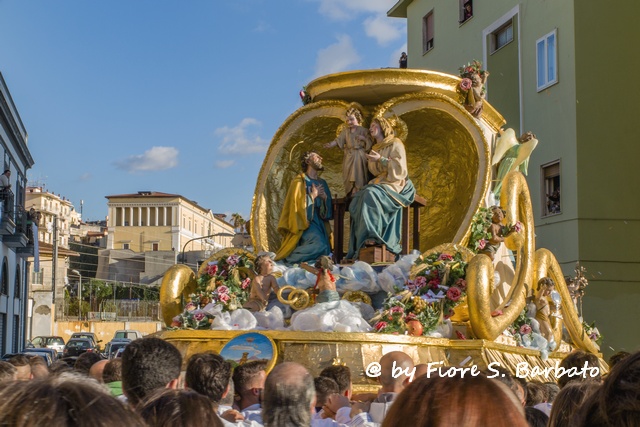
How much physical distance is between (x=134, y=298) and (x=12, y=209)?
37.7 meters

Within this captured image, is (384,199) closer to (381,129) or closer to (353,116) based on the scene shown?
(381,129)

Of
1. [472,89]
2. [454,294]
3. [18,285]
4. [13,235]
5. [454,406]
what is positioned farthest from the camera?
[18,285]

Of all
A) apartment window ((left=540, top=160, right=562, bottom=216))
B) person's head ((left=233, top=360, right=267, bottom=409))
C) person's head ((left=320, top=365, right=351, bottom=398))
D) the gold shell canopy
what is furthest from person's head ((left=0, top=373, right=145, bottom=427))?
apartment window ((left=540, top=160, right=562, bottom=216))

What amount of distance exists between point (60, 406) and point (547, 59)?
21.8 m

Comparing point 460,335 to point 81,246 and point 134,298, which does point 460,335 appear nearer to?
point 134,298

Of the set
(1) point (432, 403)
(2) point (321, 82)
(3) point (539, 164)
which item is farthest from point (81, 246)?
(1) point (432, 403)

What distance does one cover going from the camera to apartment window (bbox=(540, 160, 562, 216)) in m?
22.1

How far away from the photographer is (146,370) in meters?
4.72

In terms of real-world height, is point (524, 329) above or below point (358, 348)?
above

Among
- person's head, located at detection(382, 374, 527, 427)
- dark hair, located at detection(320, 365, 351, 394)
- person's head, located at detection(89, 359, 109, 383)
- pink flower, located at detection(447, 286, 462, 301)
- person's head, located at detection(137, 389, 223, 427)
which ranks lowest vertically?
dark hair, located at detection(320, 365, 351, 394)

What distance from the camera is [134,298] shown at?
68625mm

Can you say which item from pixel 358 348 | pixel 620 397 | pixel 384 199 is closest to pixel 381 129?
pixel 384 199

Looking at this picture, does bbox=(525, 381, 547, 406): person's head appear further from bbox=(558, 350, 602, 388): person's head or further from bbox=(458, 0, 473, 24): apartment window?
bbox=(458, 0, 473, 24): apartment window

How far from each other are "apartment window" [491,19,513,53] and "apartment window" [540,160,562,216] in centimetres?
389
